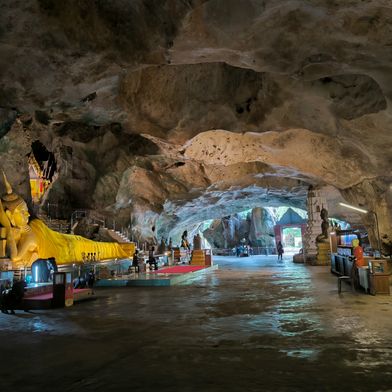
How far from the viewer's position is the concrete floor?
4055 mm

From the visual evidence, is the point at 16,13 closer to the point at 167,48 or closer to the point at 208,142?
the point at 167,48

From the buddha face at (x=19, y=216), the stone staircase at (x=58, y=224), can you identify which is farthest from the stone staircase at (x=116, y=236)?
the buddha face at (x=19, y=216)

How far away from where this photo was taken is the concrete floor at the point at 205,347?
4055 millimetres

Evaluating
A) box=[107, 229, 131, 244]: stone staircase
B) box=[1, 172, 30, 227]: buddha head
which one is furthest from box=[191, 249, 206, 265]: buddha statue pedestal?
box=[1, 172, 30, 227]: buddha head

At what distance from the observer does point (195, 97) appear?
46.0 ft

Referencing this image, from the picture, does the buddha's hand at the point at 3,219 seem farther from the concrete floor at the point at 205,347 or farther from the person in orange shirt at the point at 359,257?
the person in orange shirt at the point at 359,257

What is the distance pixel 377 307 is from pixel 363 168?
8193 mm

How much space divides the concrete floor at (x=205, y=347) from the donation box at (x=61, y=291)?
1.87ft

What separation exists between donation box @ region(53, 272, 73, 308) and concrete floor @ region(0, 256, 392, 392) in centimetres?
57

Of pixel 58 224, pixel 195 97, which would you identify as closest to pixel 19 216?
pixel 195 97

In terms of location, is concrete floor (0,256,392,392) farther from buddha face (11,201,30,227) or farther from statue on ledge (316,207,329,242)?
statue on ledge (316,207,329,242)

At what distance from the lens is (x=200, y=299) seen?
1035cm

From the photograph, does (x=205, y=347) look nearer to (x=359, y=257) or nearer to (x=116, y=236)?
(x=359, y=257)

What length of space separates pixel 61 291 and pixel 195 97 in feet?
26.6
